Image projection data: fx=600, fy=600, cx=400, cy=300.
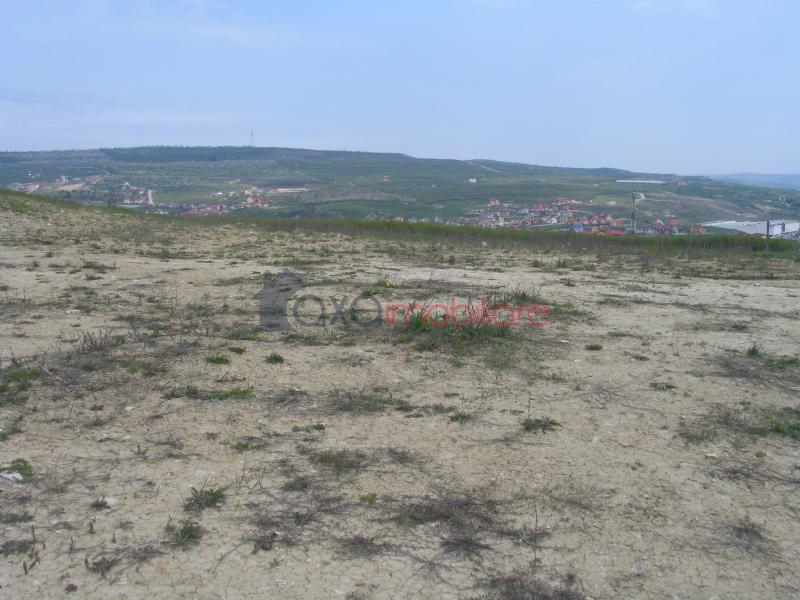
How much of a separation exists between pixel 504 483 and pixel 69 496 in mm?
2361

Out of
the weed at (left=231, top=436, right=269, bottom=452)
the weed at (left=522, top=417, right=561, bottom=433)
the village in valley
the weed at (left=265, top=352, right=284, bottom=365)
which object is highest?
the village in valley

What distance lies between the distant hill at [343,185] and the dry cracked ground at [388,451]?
2197 centimetres

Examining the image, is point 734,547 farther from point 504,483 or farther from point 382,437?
point 382,437

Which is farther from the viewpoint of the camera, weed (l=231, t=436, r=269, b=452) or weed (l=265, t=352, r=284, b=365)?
weed (l=265, t=352, r=284, b=365)

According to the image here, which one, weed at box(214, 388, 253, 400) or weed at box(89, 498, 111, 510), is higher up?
weed at box(214, 388, 253, 400)

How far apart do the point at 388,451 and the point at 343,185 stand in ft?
170

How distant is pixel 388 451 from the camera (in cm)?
382

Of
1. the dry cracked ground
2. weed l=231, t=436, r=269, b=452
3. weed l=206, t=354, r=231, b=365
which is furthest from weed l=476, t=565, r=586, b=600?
weed l=206, t=354, r=231, b=365

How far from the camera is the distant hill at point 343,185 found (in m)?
31.8

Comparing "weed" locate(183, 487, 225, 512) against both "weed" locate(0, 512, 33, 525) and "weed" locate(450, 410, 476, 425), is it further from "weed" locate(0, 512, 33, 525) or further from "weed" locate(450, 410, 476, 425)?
"weed" locate(450, 410, 476, 425)

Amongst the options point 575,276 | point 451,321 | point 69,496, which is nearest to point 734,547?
point 69,496

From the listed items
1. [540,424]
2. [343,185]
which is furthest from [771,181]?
[540,424]

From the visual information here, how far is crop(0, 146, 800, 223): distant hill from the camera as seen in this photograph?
31.8 metres

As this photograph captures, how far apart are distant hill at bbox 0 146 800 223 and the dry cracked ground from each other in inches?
865
